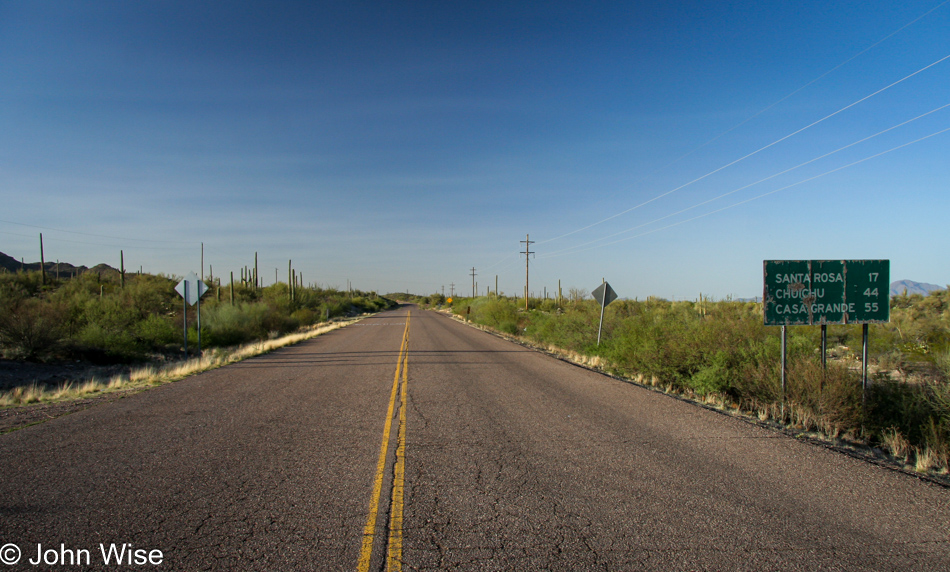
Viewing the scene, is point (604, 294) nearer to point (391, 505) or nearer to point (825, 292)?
point (825, 292)

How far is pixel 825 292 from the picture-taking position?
29.8 ft

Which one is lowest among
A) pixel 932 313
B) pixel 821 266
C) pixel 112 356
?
pixel 112 356

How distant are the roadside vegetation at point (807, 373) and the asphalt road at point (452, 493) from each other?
143 cm

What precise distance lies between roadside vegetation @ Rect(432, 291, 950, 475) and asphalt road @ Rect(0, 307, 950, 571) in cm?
143

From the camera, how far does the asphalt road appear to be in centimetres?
374

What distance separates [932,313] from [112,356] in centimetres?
3653

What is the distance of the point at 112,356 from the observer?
20047mm

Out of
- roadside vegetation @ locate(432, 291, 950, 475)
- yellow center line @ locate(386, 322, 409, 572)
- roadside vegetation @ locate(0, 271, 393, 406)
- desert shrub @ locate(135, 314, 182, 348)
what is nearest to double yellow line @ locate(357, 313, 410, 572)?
yellow center line @ locate(386, 322, 409, 572)

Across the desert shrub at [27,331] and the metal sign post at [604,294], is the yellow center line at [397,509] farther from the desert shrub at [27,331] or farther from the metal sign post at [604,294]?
the desert shrub at [27,331]

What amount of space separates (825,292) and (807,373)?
178 centimetres

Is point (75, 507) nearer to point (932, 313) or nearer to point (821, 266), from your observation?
point (821, 266)

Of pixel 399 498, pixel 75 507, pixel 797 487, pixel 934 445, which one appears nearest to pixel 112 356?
pixel 75 507

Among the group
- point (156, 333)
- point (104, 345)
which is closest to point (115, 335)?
point (104, 345)

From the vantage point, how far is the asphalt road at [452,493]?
3.74 metres
